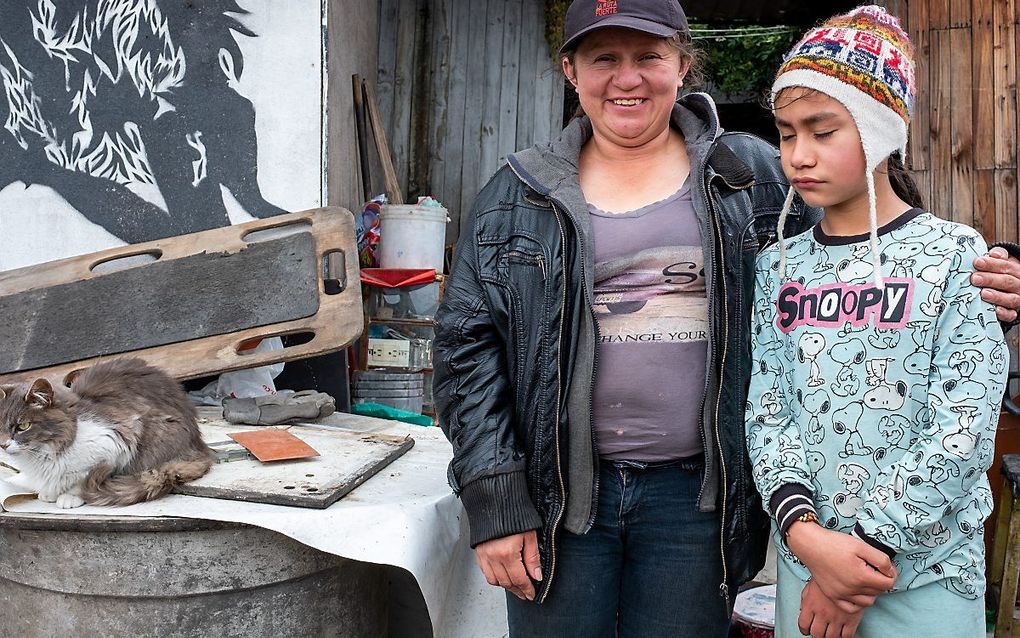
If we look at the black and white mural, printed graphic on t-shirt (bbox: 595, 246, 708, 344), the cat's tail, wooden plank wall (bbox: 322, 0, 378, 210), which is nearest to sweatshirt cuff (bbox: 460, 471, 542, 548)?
printed graphic on t-shirt (bbox: 595, 246, 708, 344)

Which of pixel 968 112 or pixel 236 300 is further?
pixel 968 112

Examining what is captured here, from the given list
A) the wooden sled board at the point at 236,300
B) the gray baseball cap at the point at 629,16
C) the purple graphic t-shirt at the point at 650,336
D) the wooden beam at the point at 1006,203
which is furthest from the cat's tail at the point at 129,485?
the wooden beam at the point at 1006,203

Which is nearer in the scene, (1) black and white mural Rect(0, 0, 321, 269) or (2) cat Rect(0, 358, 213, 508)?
(2) cat Rect(0, 358, 213, 508)

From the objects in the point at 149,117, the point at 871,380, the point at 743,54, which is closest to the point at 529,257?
the point at 871,380

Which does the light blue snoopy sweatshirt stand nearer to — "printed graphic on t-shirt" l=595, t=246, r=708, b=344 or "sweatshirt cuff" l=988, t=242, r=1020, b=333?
"sweatshirt cuff" l=988, t=242, r=1020, b=333

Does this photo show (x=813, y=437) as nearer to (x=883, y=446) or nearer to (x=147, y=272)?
(x=883, y=446)

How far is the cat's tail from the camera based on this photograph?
1874mm

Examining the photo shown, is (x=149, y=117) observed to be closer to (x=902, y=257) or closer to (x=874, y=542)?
(x=902, y=257)

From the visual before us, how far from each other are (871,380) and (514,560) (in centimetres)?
77

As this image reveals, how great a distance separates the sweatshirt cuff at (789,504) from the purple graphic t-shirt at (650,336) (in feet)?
0.76

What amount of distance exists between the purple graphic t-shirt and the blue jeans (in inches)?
2.3

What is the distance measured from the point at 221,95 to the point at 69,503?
7.95ft

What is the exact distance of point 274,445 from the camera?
7.56 ft

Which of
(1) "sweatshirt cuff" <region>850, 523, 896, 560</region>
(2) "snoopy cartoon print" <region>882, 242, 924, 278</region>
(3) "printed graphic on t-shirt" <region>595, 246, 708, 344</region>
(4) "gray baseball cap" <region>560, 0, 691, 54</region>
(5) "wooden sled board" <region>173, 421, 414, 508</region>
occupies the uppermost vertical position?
(4) "gray baseball cap" <region>560, 0, 691, 54</region>
